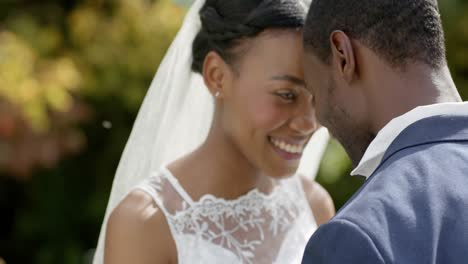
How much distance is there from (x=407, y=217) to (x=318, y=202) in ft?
5.88

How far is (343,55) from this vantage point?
2.59 meters

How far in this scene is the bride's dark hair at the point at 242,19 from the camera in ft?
11.4

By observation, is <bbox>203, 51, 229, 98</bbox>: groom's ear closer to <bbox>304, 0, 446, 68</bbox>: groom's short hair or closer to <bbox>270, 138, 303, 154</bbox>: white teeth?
<bbox>270, 138, 303, 154</bbox>: white teeth

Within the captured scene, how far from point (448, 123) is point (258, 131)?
3.88 feet

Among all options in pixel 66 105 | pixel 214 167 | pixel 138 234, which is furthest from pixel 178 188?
pixel 66 105

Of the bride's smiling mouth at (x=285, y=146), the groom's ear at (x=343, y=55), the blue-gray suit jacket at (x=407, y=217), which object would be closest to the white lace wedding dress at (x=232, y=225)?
the bride's smiling mouth at (x=285, y=146)

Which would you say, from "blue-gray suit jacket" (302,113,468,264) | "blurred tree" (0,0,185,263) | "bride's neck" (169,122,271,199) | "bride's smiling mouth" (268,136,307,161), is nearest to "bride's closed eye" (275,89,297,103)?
"bride's smiling mouth" (268,136,307,161)

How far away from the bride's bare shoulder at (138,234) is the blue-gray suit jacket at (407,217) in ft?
3.94

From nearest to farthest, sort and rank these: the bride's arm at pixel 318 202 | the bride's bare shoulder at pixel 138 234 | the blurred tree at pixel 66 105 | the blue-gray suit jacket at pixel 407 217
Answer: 1. the blue-gray suit jacket at pixel 407 217
2. the bride's bare shoulder at pixel 138 234
3. the bride's arm at pixel 318 202
4. the blurred tree at pixel 66 105

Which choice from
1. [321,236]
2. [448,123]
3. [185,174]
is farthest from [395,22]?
[185,174]

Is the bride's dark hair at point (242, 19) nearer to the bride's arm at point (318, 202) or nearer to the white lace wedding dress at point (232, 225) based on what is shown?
the white lace wedding dress at point (232, 225)

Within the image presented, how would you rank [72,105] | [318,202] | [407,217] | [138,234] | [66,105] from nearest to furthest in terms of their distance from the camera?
[407,217], [138,234], [318,202], [66,105], [72,105]

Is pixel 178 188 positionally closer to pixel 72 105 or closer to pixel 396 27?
pixel 396 27

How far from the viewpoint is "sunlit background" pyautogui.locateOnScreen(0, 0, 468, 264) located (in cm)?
579
